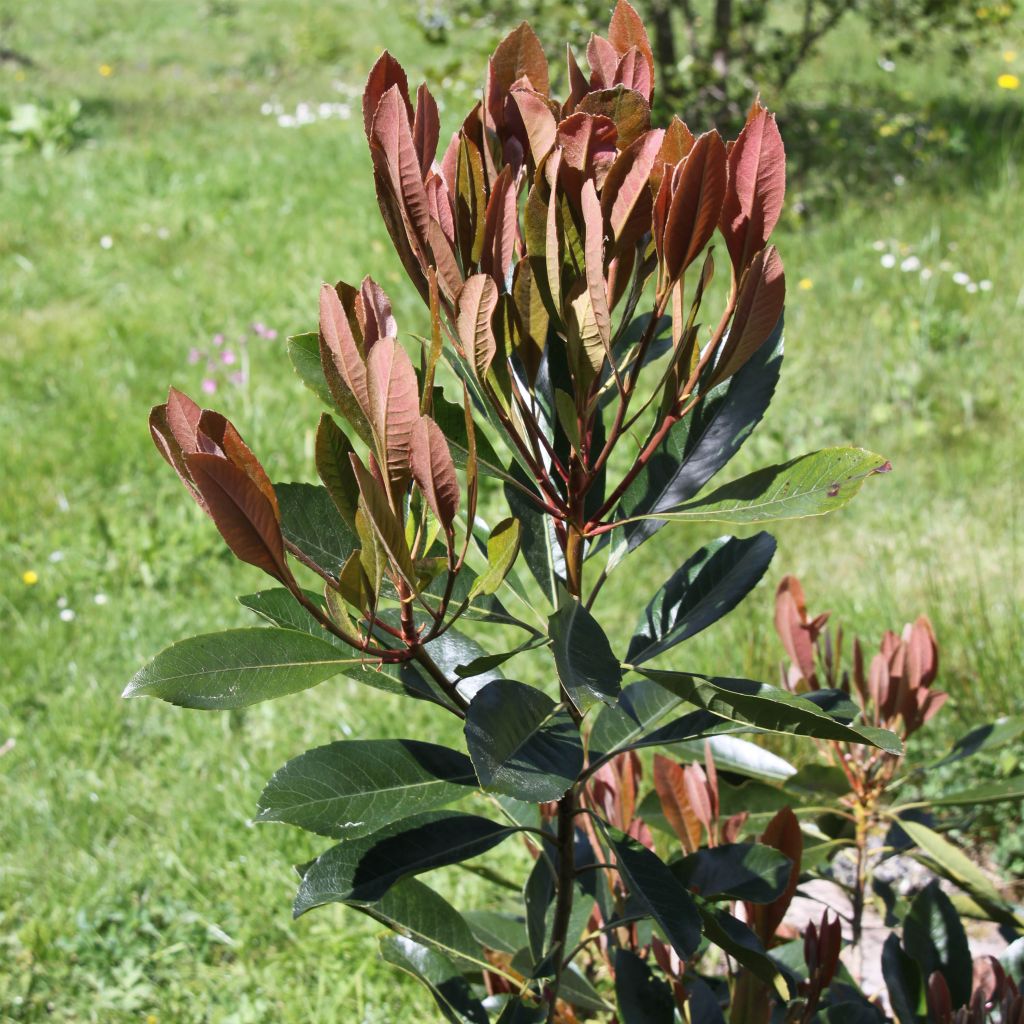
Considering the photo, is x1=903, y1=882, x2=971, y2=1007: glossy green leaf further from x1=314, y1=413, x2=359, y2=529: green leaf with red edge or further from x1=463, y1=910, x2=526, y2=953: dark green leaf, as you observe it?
x1=314, y1=413, x2=359, y2=529: green leaf with red edge

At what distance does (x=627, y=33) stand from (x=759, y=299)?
1.10ft

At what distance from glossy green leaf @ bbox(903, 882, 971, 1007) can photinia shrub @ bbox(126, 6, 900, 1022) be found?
12.4 inches

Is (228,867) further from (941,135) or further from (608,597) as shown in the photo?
(941,135)

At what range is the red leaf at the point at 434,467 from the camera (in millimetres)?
910

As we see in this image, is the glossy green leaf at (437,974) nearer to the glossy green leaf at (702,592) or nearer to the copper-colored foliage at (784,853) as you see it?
the copper-colored foliage at (784,853)

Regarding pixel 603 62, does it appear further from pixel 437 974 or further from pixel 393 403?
pixel 437 974

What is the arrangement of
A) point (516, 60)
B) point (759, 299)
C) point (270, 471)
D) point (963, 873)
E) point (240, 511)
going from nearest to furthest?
point (240, 511) → point (759, 299) → point (516, 60) → point (963, 873) → point (270, 471)

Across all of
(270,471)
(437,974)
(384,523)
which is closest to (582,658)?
(384,523)

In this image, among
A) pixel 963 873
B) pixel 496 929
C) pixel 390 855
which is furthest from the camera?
pixel 496 929

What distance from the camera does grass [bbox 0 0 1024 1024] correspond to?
2.43 meters

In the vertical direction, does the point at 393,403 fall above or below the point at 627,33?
below

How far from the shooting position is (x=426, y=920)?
1.43m

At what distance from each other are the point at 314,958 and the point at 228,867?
0.31 meters

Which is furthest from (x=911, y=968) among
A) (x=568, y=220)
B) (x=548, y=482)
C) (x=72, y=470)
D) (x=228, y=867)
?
(x=72, y=470)
